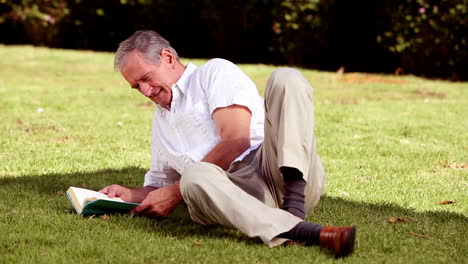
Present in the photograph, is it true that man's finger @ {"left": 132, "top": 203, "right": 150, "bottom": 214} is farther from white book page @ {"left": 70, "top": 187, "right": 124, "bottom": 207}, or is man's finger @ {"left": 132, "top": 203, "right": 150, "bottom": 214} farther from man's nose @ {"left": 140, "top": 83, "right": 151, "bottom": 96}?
man's nose @ {"left": 140, "top": 83, "right": 151, "bottom": 96}

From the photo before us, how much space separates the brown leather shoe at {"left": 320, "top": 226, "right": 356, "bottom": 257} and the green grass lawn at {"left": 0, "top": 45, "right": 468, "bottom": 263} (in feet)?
0.19

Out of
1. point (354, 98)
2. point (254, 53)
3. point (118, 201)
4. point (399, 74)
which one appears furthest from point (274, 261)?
point (254, 53)

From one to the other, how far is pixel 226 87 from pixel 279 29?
1155 centimetres

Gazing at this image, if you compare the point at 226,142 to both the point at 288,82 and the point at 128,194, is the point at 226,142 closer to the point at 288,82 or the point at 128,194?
the point at 288,82

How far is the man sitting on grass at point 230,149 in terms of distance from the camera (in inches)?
137

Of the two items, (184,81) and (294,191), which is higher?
(184,81)

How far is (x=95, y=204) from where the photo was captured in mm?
4102

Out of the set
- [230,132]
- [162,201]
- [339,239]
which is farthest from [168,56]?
[339,239]

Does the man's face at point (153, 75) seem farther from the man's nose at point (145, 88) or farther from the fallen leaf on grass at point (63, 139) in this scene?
the fallen leaf on grass at point (63, 139)

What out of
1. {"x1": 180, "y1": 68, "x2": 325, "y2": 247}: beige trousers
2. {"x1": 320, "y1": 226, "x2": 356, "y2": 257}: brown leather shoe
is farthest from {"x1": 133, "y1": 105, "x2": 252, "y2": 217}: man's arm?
{"x1": 320, "y1": 226, "x2": 356, "y2": 257}: brown leather shoe

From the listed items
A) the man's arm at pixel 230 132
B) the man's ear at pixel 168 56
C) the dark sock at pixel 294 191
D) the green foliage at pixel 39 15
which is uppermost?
the man's ear at pixel 168 56

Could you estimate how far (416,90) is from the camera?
11609 millimetres

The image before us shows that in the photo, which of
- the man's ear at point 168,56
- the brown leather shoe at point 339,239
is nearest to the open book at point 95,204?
the man's ear at point 168,56

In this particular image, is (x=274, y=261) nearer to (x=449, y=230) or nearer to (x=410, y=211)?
(x=449, y=230)
